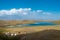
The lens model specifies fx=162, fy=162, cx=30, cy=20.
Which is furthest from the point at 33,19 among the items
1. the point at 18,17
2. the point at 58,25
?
the point at 58,25

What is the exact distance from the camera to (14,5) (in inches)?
213

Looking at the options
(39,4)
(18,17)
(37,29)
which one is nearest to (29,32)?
(37,29)

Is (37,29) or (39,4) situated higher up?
(39,4)

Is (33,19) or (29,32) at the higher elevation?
(33,19)

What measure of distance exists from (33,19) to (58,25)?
2.89 feet

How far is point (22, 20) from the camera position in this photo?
5469 millimetres

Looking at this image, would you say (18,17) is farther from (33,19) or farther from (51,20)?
(51,20)

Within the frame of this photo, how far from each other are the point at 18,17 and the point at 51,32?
1.21 metres

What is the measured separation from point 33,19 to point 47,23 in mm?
492

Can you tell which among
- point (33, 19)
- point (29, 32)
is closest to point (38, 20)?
point (33, 19)

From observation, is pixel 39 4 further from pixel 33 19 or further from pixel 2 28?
pixel 2 28

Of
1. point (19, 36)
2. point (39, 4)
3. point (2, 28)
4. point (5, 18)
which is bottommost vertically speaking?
point (19, 36)

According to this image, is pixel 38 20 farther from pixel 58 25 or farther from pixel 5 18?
pixel 5 18

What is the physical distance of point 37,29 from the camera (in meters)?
5.41
